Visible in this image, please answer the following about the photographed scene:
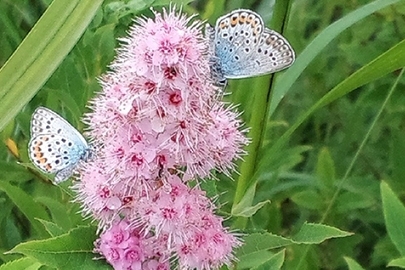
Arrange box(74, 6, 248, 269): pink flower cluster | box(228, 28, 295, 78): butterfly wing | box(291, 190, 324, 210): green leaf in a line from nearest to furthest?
1. box(74, 6, 248, 269): pink flower cluster
2. box(228, 28, 295, 78): butterfly wing
3. box(291, 190, 324, 210): green leaf

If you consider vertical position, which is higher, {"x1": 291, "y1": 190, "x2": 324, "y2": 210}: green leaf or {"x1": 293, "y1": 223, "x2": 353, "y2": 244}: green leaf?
{"x1": 293, "y1": 223, "x2": 353, "y2": 244}: green leaf

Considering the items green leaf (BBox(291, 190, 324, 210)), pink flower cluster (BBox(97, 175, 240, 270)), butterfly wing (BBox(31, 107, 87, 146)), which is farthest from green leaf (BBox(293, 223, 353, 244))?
green leaf (BBox(291, 190, 324, 210))

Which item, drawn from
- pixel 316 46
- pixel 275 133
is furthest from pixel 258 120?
pixel 275 133

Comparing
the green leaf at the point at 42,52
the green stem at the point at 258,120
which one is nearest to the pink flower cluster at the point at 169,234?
the green leaf at the point at 42,52

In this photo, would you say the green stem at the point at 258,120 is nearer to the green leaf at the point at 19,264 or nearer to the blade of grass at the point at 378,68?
the blade of grass at the point at 378,68

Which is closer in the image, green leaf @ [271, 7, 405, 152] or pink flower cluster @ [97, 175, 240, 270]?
pink flower cluster @ [97, 175, 240, 270]

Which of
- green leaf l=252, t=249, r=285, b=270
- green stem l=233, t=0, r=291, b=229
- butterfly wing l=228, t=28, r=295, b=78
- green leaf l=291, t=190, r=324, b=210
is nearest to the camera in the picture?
butterfly wing l=228, t=28, r=295, b=78

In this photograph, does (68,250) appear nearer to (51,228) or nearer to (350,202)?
(51,228)

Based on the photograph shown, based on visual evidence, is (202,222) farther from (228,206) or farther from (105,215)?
(228,206)

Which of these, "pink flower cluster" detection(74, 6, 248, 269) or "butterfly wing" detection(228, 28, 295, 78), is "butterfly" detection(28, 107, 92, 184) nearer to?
"pink flower cluster" detection(74, 6, 248, 269)
